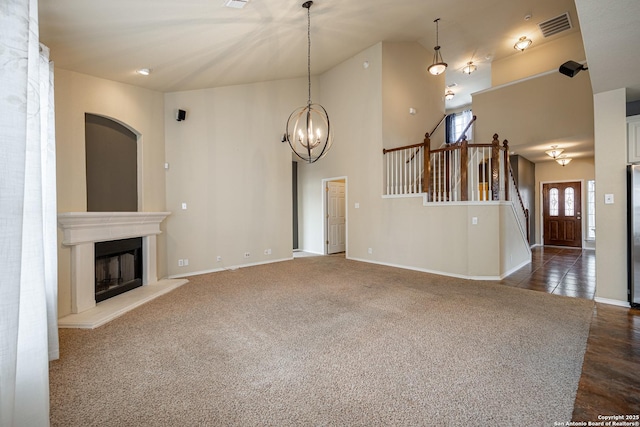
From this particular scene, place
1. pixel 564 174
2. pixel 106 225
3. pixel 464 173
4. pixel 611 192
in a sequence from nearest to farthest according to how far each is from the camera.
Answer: pixel 611 192
pixel 106 225
pixel 464 173
pixel 564 174

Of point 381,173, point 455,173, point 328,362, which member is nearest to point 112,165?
Result: point 328,362

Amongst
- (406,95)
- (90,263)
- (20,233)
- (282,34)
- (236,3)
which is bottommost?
(90,263)

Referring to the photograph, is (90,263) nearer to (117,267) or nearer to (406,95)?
(117,267)

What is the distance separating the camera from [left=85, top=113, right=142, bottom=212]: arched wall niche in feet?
13.0

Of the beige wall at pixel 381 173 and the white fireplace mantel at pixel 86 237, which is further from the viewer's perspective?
the beige wall at pixel 381 173

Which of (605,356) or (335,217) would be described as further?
(335,217)

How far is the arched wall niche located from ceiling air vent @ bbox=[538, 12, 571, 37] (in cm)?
878

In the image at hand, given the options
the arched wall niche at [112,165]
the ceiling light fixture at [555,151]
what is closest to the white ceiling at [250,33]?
the arched wall niche at [112,165]

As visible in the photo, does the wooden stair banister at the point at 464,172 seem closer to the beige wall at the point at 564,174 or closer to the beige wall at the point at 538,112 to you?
the beige wall at the point at 538,112

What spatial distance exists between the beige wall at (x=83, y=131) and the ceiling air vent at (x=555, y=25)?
27.4ft

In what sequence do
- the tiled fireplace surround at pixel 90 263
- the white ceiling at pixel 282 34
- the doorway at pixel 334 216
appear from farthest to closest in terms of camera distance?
1. the doorway at pixel 334 216
2. the tiled fireplace surround at pixel 90 263
3. the white ceiling at pixel 282 34

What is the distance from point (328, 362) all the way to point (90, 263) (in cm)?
332

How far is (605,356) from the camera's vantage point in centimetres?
241

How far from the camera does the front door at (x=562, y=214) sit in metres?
8.88
